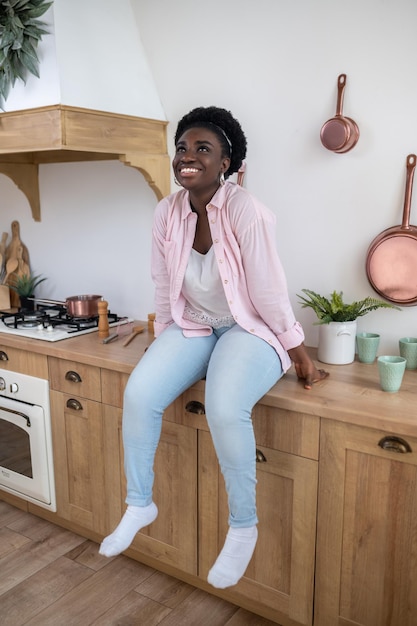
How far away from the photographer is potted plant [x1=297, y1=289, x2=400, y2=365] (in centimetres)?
196

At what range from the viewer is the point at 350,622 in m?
1.69

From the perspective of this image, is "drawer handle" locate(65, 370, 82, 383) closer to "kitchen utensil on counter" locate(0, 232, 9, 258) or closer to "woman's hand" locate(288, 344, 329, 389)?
"woman's hand" locate(288, 344, 329, 389)

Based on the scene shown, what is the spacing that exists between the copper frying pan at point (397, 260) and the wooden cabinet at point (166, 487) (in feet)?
2.52

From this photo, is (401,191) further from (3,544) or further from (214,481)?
(3,544)

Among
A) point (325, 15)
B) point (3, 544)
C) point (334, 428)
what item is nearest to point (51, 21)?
point (325, 15)

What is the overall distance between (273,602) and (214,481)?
1.29 ft

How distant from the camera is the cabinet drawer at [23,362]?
228 cm

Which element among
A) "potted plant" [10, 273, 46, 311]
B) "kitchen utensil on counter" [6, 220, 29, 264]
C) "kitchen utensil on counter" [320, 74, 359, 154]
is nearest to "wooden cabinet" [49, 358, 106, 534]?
"potted plant" [10, 273, 46, 311]

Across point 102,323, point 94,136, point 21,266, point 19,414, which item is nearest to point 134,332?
point 102,323

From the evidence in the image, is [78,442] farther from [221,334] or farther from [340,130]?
[340,130]

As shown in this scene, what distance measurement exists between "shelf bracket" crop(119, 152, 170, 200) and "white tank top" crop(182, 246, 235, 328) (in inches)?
23.4

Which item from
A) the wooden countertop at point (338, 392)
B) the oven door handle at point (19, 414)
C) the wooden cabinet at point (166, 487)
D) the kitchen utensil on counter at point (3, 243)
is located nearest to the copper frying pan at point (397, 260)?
the wooden countertop at point (338, 392)

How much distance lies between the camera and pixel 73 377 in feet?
7.15

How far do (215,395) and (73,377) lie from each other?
74 cm
